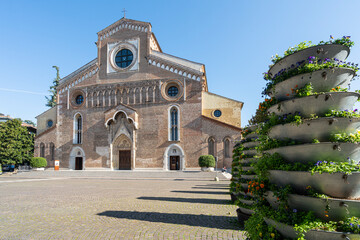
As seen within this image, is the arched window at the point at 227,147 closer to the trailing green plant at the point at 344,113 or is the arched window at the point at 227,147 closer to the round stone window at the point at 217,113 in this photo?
the round stone window at the point at 217,113

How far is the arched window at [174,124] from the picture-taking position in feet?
103

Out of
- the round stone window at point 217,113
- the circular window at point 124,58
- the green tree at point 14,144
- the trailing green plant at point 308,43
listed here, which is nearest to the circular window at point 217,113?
the round stone window at point 217,113

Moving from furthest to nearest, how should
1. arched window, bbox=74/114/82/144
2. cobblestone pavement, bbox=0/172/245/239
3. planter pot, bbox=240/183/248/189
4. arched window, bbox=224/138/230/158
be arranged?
1. arched window, bbox=74/114/82/144
2. arched window, bbox=224/138/230/158
3. planter pot, bbox=240/183/248/189
4. cobblestone pavement, bbox=0/172/245/239

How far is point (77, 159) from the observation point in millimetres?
34688

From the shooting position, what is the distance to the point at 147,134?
32125mm

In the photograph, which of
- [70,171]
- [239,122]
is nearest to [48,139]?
[70,171]

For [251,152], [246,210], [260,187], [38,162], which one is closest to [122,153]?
[38,162]

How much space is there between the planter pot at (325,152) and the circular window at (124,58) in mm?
33310

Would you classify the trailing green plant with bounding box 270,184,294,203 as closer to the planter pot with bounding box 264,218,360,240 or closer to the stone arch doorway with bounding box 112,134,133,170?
the planter pot with bounding box 264,218,360,240

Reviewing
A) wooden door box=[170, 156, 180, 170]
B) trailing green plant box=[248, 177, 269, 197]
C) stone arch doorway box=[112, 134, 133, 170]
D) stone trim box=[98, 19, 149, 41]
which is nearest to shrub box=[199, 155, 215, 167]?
wooden door box=[170, 156, 180, 170]

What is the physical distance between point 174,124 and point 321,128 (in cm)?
2830

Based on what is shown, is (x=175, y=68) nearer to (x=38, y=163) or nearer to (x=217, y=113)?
(x=217, y=113)

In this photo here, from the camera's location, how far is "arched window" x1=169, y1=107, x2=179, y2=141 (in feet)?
103

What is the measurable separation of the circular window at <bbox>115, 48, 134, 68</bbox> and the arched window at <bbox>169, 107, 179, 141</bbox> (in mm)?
9587
